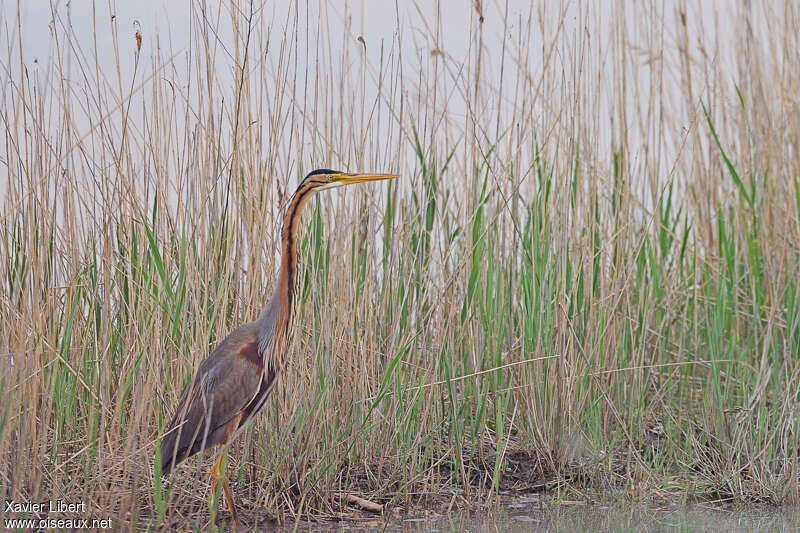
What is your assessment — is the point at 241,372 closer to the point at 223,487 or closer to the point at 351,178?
the point at 223,487

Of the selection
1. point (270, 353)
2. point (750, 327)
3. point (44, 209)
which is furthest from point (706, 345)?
point (44, 209)

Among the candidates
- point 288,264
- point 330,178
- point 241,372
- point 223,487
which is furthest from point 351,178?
point 223,487

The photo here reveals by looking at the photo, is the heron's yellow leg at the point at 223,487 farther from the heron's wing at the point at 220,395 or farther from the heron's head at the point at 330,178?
the heron's head at the point at 330,178

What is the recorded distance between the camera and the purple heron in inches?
107

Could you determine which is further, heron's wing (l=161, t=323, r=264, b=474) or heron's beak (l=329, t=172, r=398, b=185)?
heron's beak (l=329, t=172, r=398, b=185)

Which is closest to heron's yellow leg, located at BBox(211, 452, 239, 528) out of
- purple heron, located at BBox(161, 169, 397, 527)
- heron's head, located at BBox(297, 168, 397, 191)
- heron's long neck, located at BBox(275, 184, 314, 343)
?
purple heron, located at BBox(161, 169, 397, 527)

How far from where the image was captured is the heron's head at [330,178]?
2.79m

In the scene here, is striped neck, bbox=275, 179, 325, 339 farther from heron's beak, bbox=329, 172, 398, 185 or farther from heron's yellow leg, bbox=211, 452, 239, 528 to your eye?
heron's yellow leg, bbox=211, 452, 239, 528

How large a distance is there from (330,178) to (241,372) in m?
0.61

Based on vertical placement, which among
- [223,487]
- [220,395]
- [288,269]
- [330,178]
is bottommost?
[223,487]

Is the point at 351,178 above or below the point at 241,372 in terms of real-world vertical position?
above

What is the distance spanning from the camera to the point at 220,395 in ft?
8.98

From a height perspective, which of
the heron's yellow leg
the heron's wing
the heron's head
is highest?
the heron's head

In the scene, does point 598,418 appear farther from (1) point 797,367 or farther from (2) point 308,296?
(2) point 308,296
